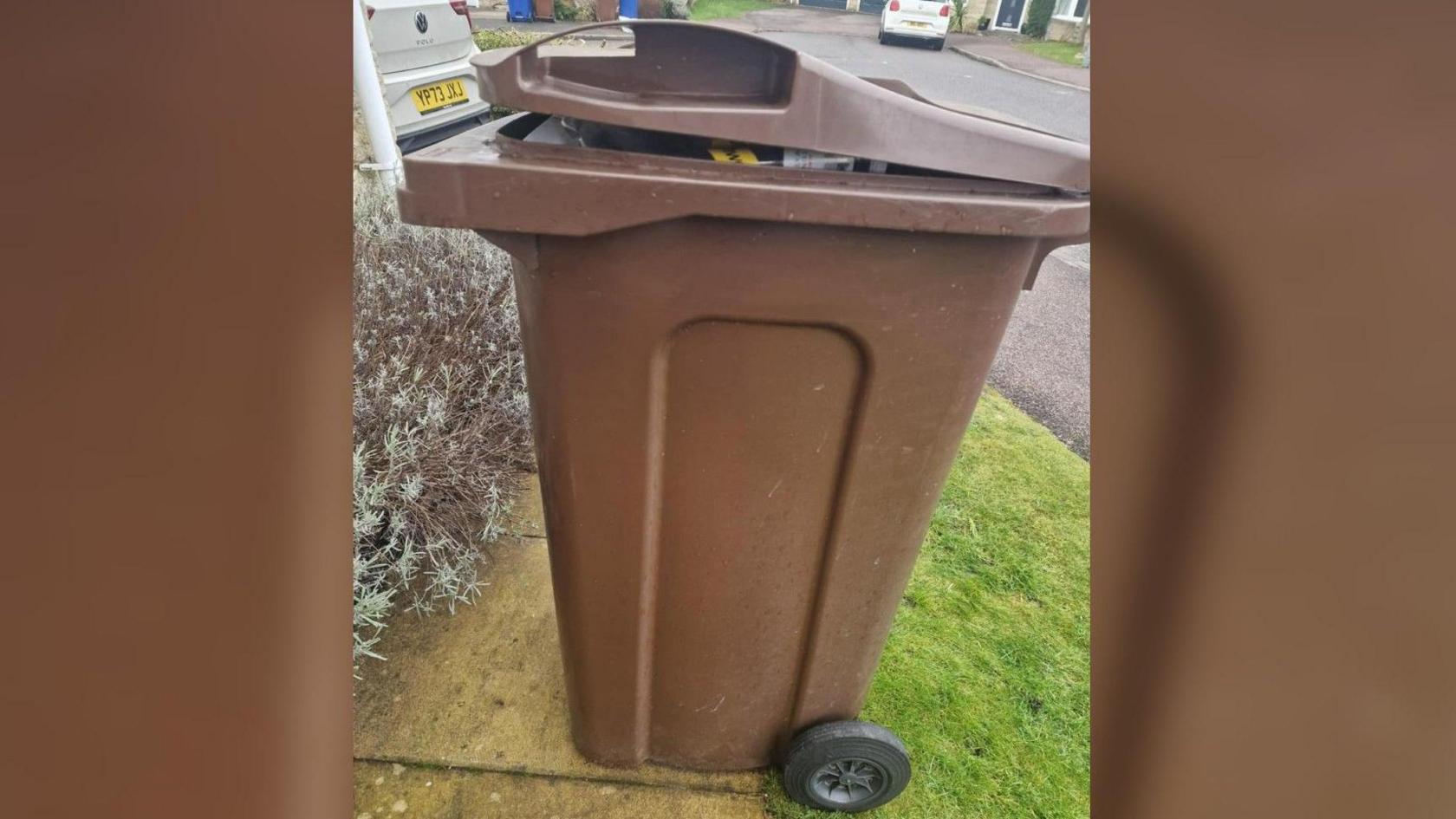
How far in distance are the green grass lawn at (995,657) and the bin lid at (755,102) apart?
1.04 m

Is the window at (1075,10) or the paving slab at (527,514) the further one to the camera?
the paving slab at (527,514)

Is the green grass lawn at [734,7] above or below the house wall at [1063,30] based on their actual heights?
above

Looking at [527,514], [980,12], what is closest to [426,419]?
[527,514]

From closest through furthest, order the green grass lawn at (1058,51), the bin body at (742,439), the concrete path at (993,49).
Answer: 1. the green grass lawn at (1058,51)
2. the concrete path at (993,49)
3. the bin body at (742,439)

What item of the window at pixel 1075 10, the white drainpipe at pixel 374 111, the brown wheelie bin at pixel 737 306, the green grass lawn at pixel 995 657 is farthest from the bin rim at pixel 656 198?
the white drainpipe at pixel 374 111

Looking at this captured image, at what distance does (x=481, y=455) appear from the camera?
2723 mm

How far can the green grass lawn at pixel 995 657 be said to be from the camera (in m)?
2.05

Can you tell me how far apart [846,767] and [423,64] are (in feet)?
17.1
